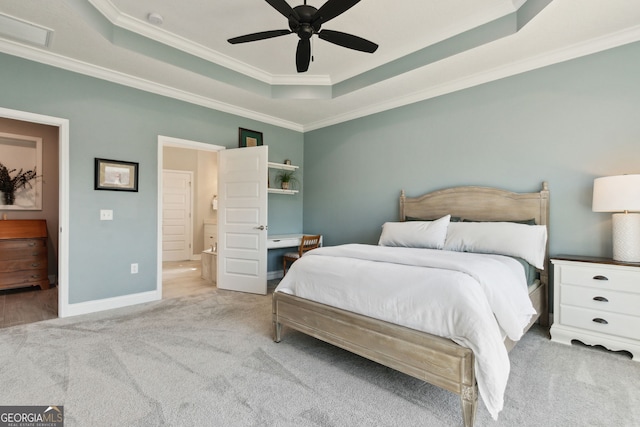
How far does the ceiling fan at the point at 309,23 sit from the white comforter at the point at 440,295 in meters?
1.69

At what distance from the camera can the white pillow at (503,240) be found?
274 centimetres

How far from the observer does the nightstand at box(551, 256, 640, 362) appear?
2350mm

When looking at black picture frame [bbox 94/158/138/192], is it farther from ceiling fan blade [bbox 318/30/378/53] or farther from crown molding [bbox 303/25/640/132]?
crown molding [bbox 303/25/640/132]

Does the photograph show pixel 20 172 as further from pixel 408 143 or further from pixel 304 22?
pixel 408 143

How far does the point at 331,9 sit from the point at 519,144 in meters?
2.45

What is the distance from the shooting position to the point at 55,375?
2098 mm

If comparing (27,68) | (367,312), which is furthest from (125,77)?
(367,312)

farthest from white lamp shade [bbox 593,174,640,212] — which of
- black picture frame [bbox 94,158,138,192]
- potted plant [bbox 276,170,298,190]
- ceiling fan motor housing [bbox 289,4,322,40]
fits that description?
black picture frame [bbox 94,158,138,192]

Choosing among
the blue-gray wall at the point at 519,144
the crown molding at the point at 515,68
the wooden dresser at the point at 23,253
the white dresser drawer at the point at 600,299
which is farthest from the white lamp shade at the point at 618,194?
the wooden dresser at the point at 23,253

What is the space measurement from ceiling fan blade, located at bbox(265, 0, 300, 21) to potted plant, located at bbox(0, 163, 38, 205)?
4960mm

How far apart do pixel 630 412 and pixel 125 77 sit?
5176 mm

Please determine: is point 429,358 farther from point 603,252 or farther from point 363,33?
point 363,33

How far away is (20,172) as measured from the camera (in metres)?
4.70

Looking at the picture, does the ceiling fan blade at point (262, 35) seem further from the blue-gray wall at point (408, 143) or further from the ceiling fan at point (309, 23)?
the blue-gray wall at point (408, 143)
